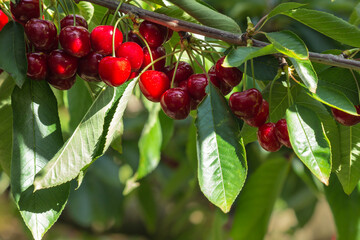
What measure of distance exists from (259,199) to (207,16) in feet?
2.98

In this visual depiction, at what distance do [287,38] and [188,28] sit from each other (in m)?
0.16

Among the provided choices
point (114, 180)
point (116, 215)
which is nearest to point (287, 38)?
point (114, 180)

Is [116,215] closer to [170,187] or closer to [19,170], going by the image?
[170,187]

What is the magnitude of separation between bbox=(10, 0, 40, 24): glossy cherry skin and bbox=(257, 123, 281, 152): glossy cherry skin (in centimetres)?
41

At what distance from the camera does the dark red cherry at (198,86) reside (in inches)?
32.8

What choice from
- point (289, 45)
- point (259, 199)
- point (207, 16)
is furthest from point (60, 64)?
point (259, 199)

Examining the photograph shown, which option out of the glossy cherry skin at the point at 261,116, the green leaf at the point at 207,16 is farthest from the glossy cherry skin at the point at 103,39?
the glossy cherry skin at the point at 261,116

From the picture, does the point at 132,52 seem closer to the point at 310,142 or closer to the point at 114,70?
the point at 114,70

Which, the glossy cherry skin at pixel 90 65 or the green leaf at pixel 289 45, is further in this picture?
the glossy cherry skin at pixel 90 65

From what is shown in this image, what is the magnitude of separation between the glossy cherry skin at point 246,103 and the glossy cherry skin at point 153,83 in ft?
0.40

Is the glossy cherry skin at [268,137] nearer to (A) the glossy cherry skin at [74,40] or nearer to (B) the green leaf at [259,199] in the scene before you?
(A) the glossy cherry skin at [74,40]

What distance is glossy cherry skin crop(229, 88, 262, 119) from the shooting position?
0.79 metres

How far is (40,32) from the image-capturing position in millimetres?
816

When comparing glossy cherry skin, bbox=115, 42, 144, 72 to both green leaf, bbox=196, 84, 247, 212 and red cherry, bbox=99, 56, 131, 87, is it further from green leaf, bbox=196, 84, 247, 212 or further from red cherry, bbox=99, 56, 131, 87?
green leaf, bbox=196, 84, 247, 212
